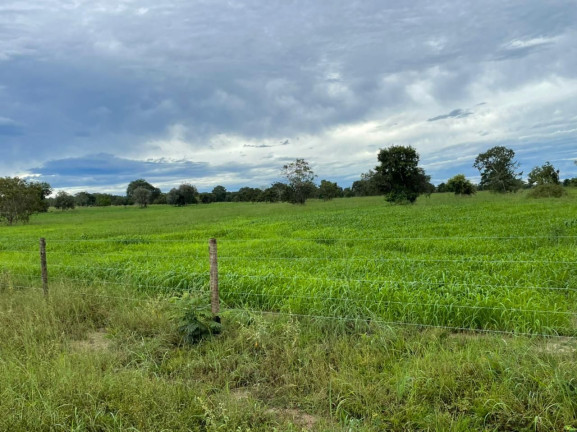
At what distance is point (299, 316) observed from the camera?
5902 millimetres

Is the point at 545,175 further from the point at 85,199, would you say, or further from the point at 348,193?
the point at 85,199

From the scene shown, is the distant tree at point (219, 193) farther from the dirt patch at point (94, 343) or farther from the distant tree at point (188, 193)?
the dirt patch at point (94, 343)

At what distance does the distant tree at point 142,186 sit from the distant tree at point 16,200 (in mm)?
56495

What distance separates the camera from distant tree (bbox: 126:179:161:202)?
105562 millimetres

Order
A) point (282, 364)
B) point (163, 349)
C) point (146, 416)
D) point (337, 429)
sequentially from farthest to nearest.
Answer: point (163, 349) < point (282, 364) < point (146, 416) < point (337, 429)

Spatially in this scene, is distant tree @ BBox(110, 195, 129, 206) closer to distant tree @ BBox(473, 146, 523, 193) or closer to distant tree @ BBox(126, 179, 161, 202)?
distant tree @ BBox(126, 179, 161, 202)

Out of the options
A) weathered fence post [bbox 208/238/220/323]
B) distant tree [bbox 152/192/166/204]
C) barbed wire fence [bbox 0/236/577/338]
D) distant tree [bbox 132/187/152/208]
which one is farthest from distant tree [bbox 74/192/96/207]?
weathered fence post [bbox 208/238/220/323]

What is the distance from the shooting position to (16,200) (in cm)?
4534

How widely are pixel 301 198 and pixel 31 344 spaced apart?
181 ft

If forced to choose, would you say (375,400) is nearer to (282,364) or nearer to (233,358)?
(282,364)

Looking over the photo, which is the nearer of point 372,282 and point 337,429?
point 337,429

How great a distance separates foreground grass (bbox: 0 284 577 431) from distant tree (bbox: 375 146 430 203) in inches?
1627

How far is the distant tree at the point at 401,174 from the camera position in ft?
146

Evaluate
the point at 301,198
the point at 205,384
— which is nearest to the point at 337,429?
the point at 205,384
